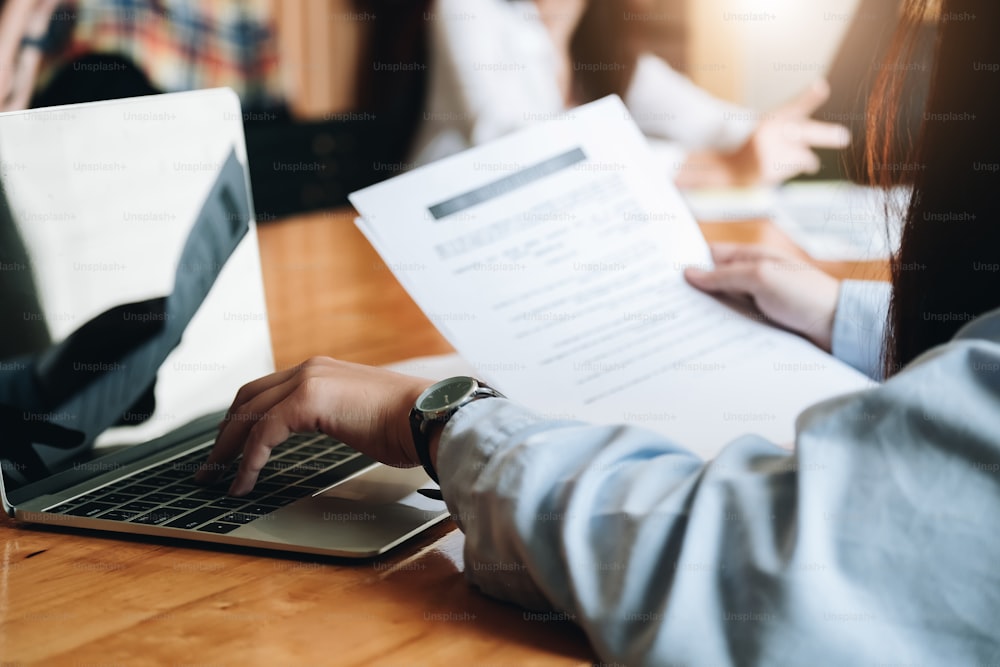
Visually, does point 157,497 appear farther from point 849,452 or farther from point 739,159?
point 739,159

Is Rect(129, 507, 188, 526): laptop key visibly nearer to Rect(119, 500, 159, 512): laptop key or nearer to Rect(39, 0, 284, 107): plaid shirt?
Rect(119, 500, 159, 512): laptop key

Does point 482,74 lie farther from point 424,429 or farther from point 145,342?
point 424,429

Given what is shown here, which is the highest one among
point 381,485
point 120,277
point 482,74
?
point 482,74

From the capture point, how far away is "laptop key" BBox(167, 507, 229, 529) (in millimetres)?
615

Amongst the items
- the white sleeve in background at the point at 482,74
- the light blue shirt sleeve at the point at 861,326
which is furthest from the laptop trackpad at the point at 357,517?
the white sleeve in background at the point at 482,74

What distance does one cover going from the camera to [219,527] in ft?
2.01

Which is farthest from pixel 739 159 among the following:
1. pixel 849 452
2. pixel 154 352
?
pixel 849 452

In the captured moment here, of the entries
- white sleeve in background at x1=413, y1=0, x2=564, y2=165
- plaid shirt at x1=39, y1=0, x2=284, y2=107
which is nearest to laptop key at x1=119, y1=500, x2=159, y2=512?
white sleeve in background at x1=413, y1=0, x2=564, y2=165

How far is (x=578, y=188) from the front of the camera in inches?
37.4

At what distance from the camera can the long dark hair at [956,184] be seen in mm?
569

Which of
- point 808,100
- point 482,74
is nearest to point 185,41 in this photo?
point 482,74

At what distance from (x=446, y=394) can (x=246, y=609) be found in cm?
17

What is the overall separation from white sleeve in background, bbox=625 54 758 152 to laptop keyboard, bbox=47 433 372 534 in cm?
188

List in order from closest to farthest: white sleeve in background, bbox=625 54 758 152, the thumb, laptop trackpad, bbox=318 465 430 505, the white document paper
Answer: laptop trackpad, bbox=318 465 430 505
the white document paper
the thumb
white sleeve in background, bbox=625 54 758 152
